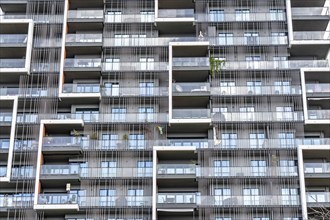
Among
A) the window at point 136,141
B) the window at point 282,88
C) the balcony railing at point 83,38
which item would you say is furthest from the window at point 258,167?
the balcony railing at point 83,38

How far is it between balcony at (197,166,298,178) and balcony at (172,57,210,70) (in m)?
8.59

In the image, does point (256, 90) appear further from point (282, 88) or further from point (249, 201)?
point (249, 201)

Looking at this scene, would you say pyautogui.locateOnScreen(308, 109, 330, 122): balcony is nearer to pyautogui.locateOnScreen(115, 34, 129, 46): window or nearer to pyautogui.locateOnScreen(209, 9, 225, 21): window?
pyautogui.locateOnScreen(209, 9, 225, 21): window

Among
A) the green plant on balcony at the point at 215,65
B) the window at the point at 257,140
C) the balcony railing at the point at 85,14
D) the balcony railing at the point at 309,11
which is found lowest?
the window at the point at 257,140

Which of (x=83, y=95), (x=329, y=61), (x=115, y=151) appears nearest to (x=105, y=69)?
(x=83, y=95)

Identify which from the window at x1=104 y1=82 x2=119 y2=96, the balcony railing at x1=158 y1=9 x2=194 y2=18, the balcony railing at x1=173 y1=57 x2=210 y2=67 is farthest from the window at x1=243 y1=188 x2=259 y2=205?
the balcony railing at x1=158 y1=9 x2=194 y2=18

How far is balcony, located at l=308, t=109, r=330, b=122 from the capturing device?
53562mm

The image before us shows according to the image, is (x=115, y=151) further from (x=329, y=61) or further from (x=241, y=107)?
(x=329, y=61)

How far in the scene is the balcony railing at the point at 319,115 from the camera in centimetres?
5359

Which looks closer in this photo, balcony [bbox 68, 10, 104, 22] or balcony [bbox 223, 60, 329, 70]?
balcony [bbox 223, 60, 329, 70]

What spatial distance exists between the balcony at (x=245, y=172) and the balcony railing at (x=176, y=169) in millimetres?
591

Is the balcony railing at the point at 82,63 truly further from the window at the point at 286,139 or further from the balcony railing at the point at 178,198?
the window at the point at 286,139

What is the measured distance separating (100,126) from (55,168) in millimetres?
4933

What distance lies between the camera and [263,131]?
2138 inches
